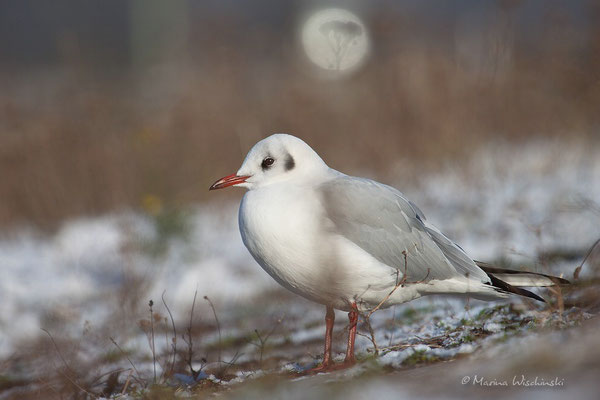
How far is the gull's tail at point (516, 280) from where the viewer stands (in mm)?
3102

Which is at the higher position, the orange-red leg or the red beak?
the red beak

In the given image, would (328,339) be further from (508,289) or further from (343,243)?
(508,289)

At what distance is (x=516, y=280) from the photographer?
3254mm

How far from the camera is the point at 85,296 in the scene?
19.0 ft

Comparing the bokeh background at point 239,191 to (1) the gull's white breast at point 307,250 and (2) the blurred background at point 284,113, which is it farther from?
(1) the gull's white breast at point 307,250

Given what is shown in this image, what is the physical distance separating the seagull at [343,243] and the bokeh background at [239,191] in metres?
0.23

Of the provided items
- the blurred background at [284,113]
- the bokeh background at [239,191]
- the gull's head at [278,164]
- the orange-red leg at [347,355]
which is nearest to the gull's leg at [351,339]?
the orange-red leg at [347,355]

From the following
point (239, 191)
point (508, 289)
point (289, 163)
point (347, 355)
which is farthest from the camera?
point (239, 191)

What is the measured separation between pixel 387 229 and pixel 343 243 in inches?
10.3

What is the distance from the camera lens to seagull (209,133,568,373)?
2973 mm

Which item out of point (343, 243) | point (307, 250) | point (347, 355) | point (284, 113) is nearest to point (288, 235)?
point (307, 250)

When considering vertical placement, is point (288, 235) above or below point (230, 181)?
below

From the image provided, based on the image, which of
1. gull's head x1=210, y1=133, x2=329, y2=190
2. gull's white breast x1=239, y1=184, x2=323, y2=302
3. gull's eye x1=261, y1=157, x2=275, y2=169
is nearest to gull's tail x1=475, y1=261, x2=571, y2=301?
gull's white breast x1=239, y1=184, x2=323, y2=302

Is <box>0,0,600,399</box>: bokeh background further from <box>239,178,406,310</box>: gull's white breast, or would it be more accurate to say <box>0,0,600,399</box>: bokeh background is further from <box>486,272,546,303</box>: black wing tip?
<box>239,178,406,310</box>: gull's white breast
